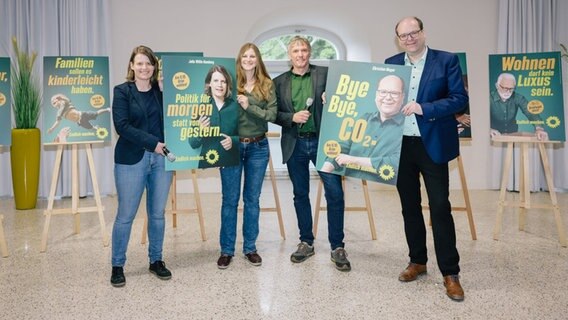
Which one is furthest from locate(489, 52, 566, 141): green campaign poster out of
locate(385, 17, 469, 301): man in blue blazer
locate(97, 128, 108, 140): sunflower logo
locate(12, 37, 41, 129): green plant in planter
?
locate(12, 37, 41, 129): green plant in planter

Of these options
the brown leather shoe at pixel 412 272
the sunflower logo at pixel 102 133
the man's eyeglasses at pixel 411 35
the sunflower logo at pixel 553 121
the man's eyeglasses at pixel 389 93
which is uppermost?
the man's eyeglasses at pixel 411 35

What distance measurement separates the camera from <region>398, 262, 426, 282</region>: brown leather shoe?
3.07 metres

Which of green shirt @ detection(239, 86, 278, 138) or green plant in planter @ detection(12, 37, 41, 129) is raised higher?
green plant in planter @ detection(12, 37, 41, 129)

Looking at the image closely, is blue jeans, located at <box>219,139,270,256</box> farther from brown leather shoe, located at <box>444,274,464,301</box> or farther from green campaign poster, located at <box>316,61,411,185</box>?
brown leather shoe, located at <box>444,274,464,301</box>

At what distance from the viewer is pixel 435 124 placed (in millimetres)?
2756

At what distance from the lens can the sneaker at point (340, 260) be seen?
10.7 ft

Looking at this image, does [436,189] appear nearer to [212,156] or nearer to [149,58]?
[212,156]

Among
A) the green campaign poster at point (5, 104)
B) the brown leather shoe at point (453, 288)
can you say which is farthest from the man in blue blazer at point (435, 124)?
the green campaign poster at point (5, 104)

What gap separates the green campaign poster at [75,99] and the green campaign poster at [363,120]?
211cm

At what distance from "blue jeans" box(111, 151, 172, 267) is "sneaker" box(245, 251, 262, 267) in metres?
0.65

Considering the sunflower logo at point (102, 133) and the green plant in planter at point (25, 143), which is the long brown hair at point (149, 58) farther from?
the green plant in planter at point (25, 143)

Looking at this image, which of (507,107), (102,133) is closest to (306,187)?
(102,133)

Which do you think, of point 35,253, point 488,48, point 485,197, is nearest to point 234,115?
point 35,253

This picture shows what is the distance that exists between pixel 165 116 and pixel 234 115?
1.48 feet
